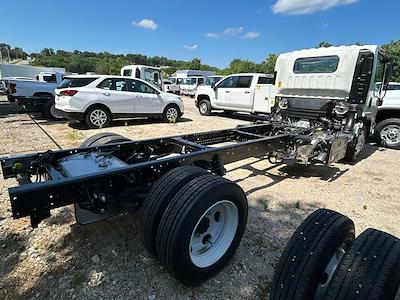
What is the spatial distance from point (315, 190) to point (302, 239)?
292cm

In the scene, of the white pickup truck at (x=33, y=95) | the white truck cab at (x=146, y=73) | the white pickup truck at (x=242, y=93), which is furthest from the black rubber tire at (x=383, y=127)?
the white truck cab at (x=146, y=73)

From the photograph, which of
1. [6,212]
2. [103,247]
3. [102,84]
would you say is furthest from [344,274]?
[102,84]

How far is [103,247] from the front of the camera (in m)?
2.73

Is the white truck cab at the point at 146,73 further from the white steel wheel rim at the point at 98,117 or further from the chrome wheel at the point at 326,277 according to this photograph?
the chrome wheel at the point at 326,277

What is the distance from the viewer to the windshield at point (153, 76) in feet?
51.4

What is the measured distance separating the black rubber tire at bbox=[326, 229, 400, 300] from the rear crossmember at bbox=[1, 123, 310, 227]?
5.49ft

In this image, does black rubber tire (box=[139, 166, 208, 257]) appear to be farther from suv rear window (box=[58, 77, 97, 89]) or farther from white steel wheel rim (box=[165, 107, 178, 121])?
white steel wheel rim (box=[165, 107, 178, 121])

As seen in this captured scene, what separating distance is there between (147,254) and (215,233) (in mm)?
703

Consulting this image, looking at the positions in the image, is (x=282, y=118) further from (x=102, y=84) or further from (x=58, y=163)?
(x=102, y=84)

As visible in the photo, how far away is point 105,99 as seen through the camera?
29.5 feet

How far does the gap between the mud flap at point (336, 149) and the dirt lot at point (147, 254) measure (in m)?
0.41

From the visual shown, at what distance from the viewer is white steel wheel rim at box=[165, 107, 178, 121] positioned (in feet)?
35.7

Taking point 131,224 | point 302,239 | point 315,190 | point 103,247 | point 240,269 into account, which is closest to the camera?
point 302,239

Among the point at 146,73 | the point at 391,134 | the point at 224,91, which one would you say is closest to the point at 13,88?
the point at 146,73
